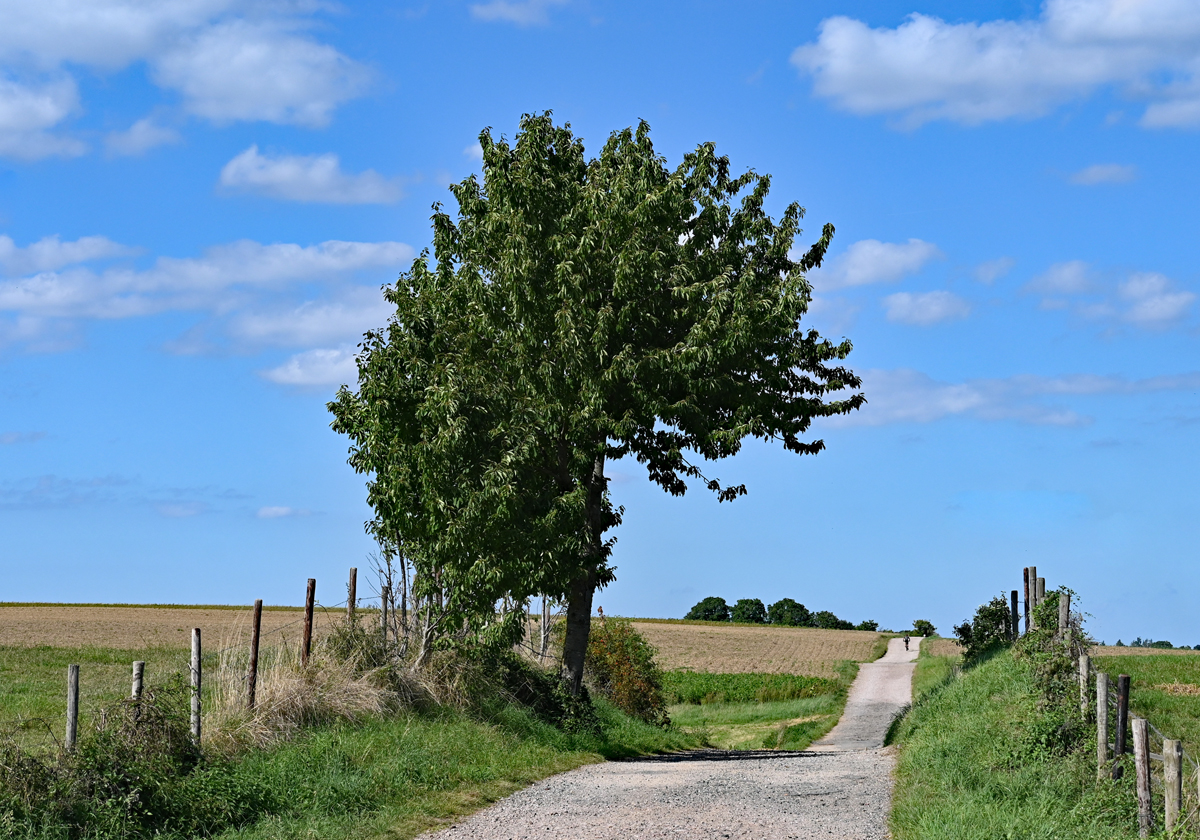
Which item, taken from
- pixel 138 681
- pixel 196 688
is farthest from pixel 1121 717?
pixel 138 681

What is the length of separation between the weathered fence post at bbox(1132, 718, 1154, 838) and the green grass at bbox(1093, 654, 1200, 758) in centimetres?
653

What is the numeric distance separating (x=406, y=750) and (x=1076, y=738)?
30.6ft

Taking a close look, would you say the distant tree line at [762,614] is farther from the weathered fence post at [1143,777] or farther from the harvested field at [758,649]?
the weathered fence post at [1143,777]

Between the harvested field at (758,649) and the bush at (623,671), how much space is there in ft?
86.3

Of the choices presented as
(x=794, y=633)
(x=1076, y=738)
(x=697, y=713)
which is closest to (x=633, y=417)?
(x=1076, y=738)

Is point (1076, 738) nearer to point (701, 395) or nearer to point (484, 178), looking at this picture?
point (701, 395)

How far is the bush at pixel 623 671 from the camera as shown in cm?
2828

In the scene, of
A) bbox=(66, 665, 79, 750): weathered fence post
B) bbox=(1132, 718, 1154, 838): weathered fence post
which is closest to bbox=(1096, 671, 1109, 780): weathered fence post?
bbox=(1132, 718, 1154, 838): weathered fence post

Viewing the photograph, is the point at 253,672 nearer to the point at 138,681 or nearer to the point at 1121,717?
the point at 138,681

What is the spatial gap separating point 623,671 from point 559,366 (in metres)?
10.3

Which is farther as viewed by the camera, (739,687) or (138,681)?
(739,687)

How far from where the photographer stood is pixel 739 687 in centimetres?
4888

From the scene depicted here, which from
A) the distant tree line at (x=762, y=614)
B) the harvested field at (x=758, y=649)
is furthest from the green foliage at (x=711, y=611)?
the harvested field at (x=758, y=649)

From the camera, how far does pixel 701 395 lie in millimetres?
22531
